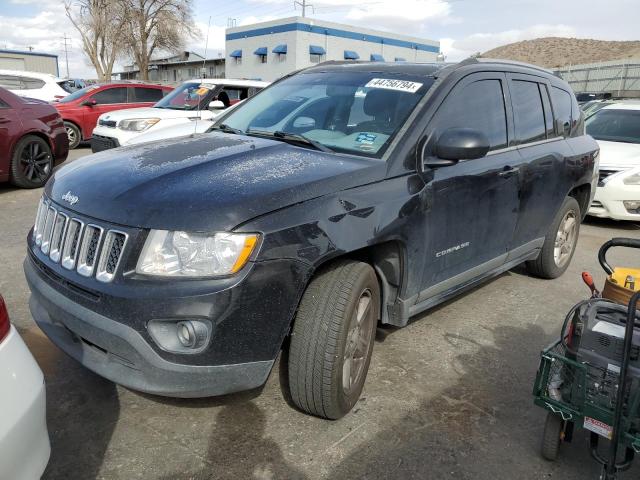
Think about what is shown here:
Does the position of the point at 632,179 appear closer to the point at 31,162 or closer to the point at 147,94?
the point at 31,162

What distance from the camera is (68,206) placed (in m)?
2.49

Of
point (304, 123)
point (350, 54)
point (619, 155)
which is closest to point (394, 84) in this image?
point (304, 123)

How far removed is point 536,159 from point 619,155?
14.2 feet

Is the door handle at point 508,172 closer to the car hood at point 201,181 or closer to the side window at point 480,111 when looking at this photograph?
the side window at point 480,111

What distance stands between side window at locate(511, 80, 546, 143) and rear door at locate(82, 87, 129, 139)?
10703 mm

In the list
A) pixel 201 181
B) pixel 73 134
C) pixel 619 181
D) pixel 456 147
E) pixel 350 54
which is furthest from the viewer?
pixel 350 54

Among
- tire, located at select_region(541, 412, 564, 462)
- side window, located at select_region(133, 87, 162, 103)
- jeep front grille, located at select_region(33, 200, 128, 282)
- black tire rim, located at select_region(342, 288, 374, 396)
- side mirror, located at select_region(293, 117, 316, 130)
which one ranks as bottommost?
tire, located at select_region(541, 412, 564, 462)

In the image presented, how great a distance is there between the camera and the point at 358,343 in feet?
9.07

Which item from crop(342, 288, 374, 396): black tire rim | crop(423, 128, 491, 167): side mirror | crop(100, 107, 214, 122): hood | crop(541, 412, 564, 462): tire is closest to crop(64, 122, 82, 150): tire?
crop(100, 107, 214, 122): hood

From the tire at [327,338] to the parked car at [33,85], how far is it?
13452 mm

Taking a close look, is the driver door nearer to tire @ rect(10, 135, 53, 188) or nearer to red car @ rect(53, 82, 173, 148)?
tire @ rect(10, 135, 53, 188)

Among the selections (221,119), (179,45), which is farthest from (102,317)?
(179,45)

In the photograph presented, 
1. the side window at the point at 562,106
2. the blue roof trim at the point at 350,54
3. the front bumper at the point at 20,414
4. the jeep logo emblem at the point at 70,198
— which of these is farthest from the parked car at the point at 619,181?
the blue roof trim at the point at 350,54

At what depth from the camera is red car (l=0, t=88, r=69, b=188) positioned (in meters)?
7.36
